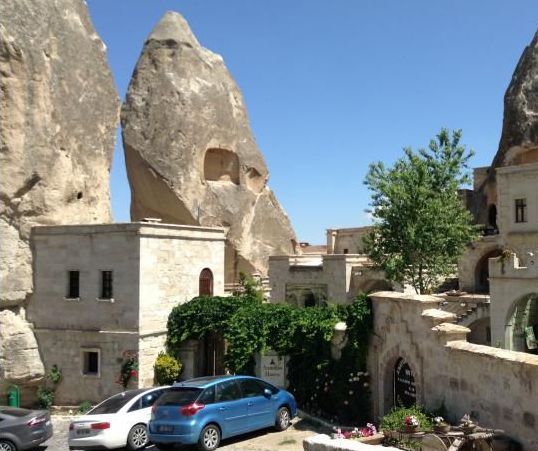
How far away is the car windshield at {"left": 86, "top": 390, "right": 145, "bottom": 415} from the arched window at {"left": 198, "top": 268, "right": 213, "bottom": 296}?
27.5 ft

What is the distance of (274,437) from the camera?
14273mm

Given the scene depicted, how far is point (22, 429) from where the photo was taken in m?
14.4

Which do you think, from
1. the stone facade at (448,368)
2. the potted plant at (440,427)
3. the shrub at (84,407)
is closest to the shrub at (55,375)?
the shrub at (84,407)

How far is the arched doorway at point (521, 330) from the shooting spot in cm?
2467

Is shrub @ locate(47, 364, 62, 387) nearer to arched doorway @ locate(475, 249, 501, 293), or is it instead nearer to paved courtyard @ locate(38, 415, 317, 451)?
paved courtyard @ locate(38, 415, 317, 451)

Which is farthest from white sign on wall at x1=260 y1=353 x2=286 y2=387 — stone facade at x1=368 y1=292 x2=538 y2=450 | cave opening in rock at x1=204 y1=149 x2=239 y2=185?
cave opening in rock at x1=204 y1=149 x2=239 y2=185

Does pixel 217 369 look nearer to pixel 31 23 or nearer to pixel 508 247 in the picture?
pixel 31 23

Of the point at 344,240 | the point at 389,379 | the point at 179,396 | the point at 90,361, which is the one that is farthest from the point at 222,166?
the point at 179,396

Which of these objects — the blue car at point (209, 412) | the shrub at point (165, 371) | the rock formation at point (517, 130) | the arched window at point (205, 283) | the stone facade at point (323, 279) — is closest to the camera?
the blue car at point (209, 412)

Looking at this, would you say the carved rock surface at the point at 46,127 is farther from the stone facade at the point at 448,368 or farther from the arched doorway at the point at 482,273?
the arched doorway at the point at 482,273

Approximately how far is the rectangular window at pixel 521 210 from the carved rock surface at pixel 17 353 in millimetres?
25869

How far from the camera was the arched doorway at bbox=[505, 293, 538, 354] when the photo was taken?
24.7 meters

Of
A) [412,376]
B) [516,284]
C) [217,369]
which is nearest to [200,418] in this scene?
[412,376]

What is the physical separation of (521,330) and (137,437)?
681 inches
